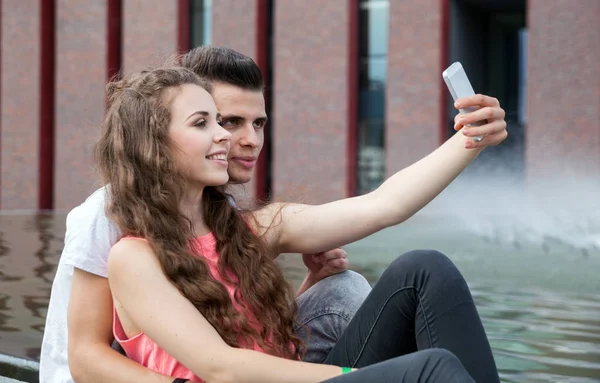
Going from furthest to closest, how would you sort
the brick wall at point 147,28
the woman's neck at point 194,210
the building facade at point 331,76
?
the brick wall at point 147,28 → the building facade at point 331,76 → the woman's neck at point 194,210

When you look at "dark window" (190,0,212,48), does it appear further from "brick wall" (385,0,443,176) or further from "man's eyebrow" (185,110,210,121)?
"man's eyebrow" (185,110,210,121)

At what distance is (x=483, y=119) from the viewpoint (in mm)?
2430

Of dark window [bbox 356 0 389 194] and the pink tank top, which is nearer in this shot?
the pink tank top

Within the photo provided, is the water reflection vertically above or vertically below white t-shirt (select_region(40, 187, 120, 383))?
below

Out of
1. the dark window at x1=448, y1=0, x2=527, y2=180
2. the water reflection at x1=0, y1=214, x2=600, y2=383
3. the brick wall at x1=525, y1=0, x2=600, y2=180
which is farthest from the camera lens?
the dark window at x1=448, y1=0, x2=527, y2=180

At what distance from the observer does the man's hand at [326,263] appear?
2996mm

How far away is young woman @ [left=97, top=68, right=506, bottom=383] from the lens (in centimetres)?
217

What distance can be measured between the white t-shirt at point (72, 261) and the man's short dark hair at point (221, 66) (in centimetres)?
77

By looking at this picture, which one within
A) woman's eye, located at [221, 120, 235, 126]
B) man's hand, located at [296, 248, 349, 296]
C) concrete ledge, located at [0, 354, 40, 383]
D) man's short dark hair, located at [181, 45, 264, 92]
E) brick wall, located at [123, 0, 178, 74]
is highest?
brick wall, located at [123, 0, 178, 74]

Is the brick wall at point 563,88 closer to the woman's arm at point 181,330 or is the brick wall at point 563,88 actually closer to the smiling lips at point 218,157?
the smiling lips at point 218,157

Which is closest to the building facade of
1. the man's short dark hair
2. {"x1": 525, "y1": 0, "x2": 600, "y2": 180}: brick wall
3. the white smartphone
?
{"x1": 525, "y1": 0, "x2": 600, "y2": 180}: brick wall

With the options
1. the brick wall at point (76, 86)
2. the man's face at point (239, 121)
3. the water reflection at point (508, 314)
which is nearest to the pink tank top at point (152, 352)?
the man's face at point (239, 121)

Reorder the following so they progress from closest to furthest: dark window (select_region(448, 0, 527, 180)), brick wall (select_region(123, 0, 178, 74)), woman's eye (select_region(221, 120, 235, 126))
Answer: woman's eye (select_region(221, 120, 235, 126)) < dark window (select_region(448, 0, 527, 180)) < brick wall (select_region(123, 0, 178, 74))

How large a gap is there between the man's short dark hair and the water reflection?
5.74 feet
